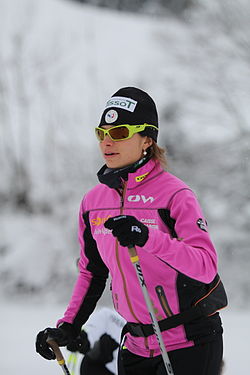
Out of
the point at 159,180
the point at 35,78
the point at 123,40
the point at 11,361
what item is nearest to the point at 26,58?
the point at 35,78

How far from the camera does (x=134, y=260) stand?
1.78 metres

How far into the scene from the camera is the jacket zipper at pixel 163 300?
1.88 m

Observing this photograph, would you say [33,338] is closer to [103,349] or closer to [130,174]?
[103,349]

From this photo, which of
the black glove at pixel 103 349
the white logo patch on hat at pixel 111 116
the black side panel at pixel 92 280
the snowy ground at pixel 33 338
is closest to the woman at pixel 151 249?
the white logo patch on hat at pixel 111 116

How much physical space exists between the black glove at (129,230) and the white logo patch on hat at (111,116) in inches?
18.6

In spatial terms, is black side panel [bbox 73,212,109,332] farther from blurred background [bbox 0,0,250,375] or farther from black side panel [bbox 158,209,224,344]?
blurred background [bbox 0,0,250,375]

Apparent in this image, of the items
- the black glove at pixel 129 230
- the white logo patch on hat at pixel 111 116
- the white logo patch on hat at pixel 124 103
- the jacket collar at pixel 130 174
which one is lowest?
the black glove at pixel 129 230

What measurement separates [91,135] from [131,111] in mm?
8164

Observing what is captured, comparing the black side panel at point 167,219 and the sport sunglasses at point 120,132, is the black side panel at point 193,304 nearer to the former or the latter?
A: the black side panel at point 167,219

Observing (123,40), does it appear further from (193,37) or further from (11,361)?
(11,361)

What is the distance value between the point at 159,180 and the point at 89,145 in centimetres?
802

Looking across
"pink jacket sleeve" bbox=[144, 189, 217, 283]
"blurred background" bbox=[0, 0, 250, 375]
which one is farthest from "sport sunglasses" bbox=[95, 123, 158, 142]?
"blurred background" bbox=[0, 0, 250, 375]

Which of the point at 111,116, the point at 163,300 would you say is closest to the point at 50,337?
the point at 163,300

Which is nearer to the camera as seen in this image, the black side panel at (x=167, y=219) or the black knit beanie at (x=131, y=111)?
the black side panel at (x=167, y=219)
